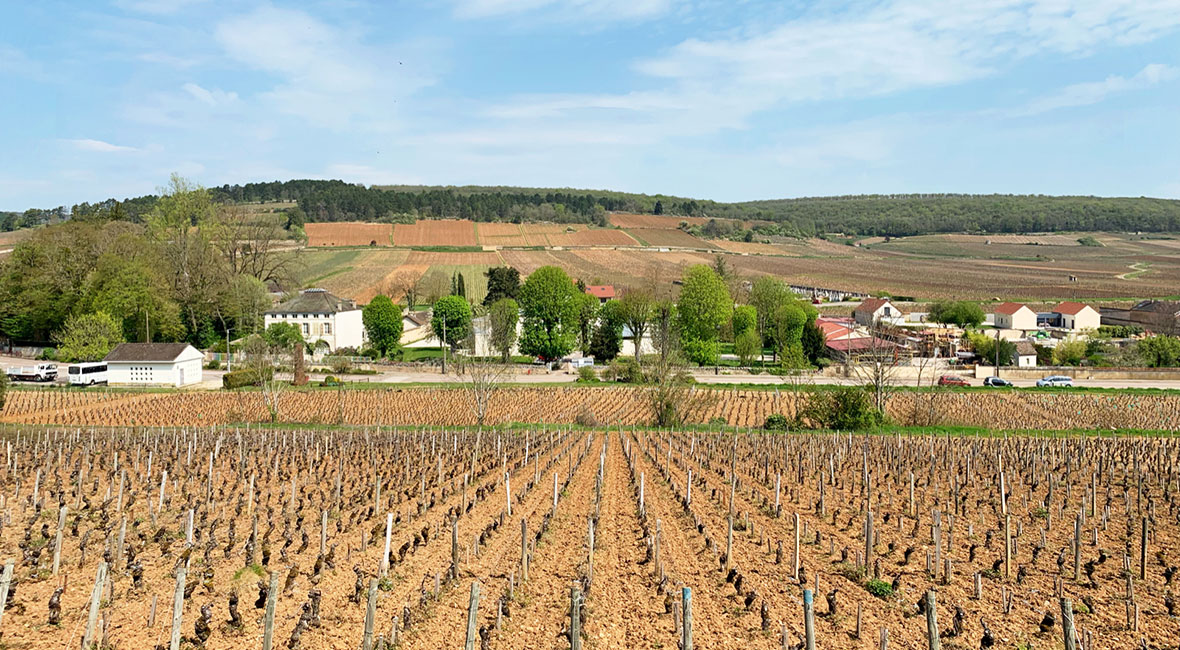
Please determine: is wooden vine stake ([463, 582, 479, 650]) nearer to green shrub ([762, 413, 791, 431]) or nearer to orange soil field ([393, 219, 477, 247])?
green shrub ([762, 413, 791, 431])

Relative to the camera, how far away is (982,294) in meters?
99.4

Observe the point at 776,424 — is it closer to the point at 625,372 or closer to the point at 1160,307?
the point at 625,372

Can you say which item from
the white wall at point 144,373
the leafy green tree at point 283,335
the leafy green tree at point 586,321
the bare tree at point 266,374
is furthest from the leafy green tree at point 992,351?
the white wall at point 144,373

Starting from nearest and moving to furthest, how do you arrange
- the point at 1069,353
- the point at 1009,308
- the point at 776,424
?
the point at 776,424
the point at 1069,353
the point at 1009,308

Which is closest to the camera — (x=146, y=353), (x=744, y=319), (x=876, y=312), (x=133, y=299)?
(x=146, y=353)

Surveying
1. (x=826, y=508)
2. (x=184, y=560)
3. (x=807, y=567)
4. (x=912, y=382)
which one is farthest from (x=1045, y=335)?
(x=184, y=560)

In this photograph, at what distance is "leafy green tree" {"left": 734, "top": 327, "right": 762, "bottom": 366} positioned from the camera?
62750mm

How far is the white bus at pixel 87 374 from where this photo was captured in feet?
164

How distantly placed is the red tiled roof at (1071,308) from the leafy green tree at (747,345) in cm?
3448

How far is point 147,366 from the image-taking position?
1977 inches

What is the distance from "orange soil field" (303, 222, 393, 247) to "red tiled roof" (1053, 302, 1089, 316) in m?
84.8

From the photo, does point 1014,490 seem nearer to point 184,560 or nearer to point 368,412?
point 184,560

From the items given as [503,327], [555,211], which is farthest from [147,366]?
[555,211]

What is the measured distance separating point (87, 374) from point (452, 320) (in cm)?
2559
